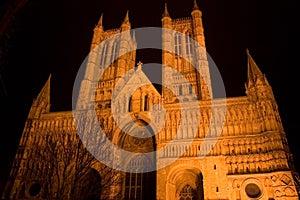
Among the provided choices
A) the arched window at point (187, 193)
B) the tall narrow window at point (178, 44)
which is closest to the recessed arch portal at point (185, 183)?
the arched window at point (187, 193)

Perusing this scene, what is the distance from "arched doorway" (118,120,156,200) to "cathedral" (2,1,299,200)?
9 centimetres

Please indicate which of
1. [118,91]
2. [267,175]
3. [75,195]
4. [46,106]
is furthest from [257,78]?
[46,106]

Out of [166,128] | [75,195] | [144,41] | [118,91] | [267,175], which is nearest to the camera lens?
[75,195]

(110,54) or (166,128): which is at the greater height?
(110,54)

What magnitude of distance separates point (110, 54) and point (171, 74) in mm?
10008

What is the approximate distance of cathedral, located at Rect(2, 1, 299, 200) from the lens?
18.4 m

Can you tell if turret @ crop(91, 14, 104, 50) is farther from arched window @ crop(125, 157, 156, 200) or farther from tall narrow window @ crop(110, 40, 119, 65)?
arched window @ crop(125, 157, 156, 200)

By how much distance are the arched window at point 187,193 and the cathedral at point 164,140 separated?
94 millimetres

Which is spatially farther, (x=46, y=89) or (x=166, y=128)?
(x=46, y=89)

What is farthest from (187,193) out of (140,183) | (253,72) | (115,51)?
(115,51)

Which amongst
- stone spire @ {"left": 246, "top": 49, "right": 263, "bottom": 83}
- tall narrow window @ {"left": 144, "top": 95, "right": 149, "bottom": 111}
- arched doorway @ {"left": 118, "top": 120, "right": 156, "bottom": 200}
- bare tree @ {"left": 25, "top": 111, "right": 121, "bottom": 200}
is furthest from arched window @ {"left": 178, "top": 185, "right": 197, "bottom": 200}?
stone spire @ {"left": 246, "top": 49, "right": 263, "bottom": 83}

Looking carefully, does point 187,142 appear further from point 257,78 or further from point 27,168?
point 27,168

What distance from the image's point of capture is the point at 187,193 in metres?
21.7

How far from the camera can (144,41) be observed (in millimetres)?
37812
